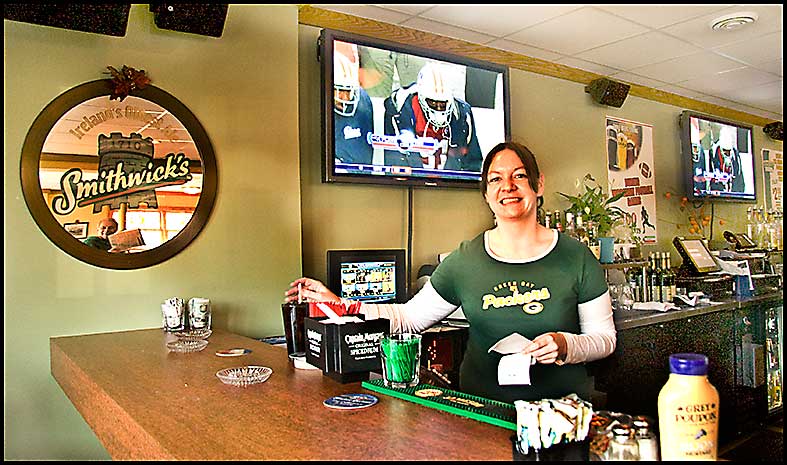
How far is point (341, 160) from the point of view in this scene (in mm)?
3150

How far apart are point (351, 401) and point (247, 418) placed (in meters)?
0.22

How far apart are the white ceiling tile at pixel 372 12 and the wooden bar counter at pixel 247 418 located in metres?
2.00

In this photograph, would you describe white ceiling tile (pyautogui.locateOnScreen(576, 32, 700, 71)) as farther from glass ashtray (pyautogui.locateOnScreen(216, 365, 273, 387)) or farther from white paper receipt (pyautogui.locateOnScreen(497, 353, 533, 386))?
glass ashtray (pyautogui.locateOnScreen(216, 365, 273, 387))

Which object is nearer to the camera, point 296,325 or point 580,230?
point 296,325

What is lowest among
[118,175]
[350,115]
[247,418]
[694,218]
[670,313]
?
[670,313]

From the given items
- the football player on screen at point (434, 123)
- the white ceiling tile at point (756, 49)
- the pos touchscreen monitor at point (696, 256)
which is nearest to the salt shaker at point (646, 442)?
the football player on screen at point (434, 123)

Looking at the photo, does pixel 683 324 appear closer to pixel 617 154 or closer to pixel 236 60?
pixel 617 154

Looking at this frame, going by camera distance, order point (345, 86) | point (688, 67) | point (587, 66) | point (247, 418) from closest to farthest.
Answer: point (247, 418) < point (345, 86) < point (587, 66) < point (688, 67)

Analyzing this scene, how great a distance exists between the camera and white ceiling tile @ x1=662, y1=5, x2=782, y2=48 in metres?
3.54

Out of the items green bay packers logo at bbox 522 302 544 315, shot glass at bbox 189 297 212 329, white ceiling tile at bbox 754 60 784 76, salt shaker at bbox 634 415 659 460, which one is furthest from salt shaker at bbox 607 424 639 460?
white ceiling tile at bbox 754 60 784 76

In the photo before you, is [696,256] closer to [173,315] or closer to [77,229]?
[173,315]

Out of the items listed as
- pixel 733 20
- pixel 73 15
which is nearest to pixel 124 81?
pixel 73 15

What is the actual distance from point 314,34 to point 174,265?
1.39 metres

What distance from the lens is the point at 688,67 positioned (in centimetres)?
460
